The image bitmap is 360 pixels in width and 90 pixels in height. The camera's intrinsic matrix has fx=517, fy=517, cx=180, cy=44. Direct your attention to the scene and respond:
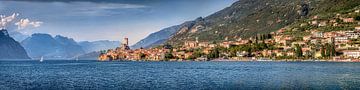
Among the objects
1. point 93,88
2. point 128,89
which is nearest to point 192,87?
point 128,89

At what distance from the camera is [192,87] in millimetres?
70875

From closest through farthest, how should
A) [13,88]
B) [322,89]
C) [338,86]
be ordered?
[322,89] → [338,86] → [13,88]

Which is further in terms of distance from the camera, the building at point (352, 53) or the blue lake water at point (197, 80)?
the building at point (352, 53)

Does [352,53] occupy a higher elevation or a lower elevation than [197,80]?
higher

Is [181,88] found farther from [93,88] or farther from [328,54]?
[328,54]

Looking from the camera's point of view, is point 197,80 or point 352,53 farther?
point 352,53

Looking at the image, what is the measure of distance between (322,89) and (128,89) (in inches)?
989

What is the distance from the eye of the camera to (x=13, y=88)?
71.8 metres

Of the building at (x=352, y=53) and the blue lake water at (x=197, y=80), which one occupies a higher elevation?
the building at (x=352, y=53)

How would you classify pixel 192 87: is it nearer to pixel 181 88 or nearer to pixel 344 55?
pixel 181 88

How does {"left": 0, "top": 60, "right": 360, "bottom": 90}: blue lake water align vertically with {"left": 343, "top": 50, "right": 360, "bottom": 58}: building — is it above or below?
below

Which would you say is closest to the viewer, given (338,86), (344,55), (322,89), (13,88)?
(322,89)

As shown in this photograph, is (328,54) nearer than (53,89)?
No

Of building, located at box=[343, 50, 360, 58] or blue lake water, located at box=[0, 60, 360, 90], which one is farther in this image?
building, located at box=[343, 50, 360, 58]
